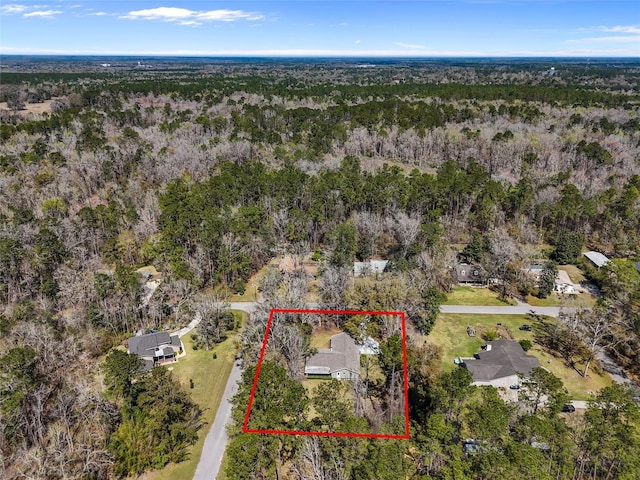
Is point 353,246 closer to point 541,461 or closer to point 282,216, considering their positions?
point 282,216

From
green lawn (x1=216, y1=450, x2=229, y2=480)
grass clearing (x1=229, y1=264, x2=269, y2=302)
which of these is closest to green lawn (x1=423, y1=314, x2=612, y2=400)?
green lawn (x1=216, y1=450, x2=229, y2=480)

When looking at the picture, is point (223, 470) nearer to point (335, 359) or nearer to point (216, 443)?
point (216, 443)

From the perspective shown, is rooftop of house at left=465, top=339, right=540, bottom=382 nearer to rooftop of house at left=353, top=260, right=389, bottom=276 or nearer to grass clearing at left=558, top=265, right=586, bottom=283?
rooftop of house at left=353, top=260, right=389, bottom=276

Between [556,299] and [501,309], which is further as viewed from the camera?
[556,299]

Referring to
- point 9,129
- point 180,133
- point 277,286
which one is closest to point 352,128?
point 180,133

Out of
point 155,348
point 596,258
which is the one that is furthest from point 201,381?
point 596,258

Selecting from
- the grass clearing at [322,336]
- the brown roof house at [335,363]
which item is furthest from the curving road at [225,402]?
the brown roof house at [335,363]
